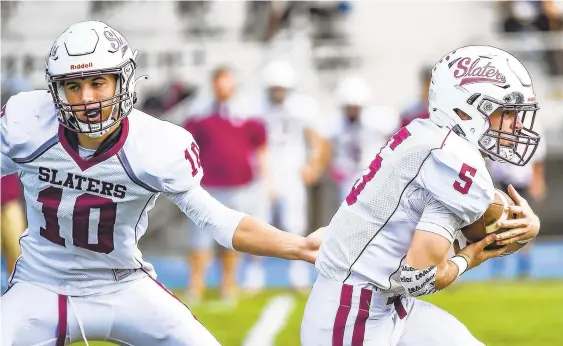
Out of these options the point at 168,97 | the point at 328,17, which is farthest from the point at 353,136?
the point at 328,17

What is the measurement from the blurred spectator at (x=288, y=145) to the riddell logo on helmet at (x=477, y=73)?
5.73 meters

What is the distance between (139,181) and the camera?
3.76m

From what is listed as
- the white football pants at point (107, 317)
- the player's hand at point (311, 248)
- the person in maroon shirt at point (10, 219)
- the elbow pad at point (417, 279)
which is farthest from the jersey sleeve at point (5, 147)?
the person in maroon shirt at point (10, 219)

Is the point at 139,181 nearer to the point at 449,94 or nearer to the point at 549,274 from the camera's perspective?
the point at 449,94

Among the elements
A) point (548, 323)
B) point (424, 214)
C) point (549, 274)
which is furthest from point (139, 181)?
point (549, 274)

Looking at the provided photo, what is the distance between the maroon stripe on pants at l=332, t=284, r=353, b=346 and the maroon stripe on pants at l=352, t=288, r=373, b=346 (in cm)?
4

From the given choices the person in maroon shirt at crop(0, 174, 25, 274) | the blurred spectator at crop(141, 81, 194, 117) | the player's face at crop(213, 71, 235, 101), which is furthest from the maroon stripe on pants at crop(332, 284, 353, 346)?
the blurred spectator at crop(141, 81, 194, 117)

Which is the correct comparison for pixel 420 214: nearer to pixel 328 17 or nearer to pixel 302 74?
pixel 302 74

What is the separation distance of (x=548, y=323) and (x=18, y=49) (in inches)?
257

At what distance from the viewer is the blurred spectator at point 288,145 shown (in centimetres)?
932

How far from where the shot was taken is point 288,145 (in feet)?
31.1

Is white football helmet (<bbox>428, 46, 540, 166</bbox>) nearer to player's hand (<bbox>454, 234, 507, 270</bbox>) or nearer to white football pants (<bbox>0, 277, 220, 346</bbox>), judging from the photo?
player's hand (<bbox>454, 234, 507, 270</bbox>)

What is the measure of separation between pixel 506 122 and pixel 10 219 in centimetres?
444

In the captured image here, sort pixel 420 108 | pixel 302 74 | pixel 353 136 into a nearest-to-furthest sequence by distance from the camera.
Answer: pixel 420 108 < pixel 353 136 < pixel 302 74
